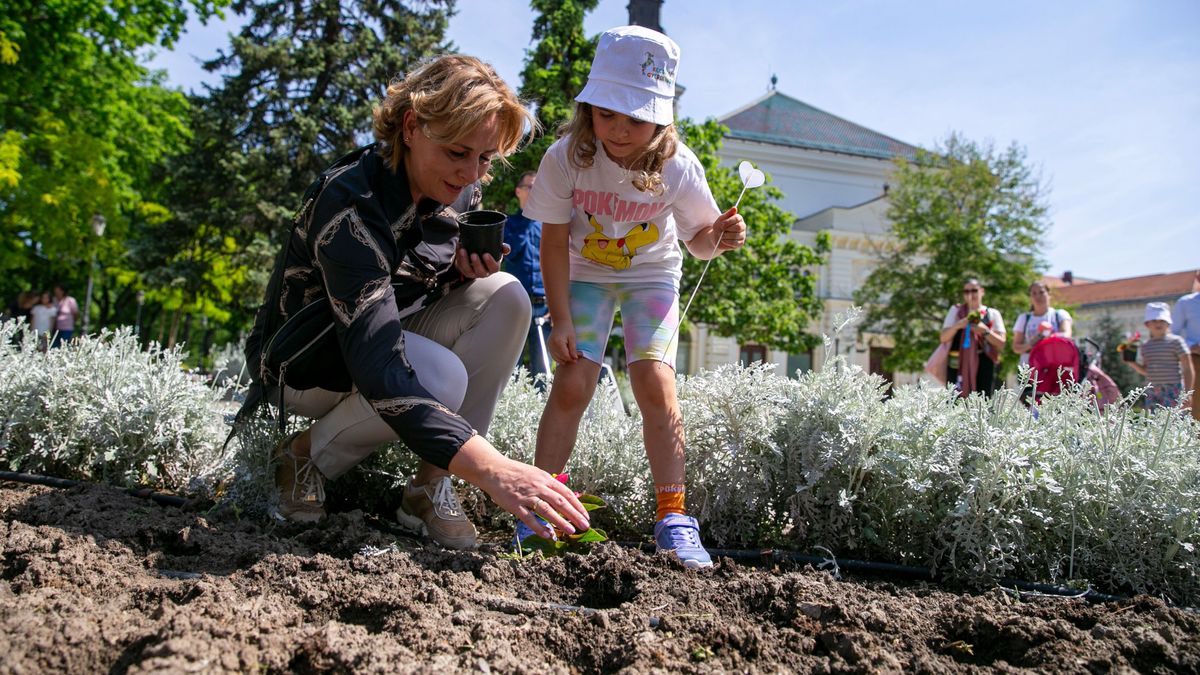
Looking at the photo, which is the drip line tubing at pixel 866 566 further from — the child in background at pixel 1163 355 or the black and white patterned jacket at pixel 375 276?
the child in background at pixel 1163 355

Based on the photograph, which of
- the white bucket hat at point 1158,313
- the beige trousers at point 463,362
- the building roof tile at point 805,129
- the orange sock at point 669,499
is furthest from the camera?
the building roof tile at point 805,129

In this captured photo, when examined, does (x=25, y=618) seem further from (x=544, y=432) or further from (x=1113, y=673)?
(x=1113, y=673)

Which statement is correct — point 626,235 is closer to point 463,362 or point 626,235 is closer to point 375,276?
point 463,362

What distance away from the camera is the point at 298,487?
2.79 meters

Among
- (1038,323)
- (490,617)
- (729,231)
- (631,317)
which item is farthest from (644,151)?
(1038,323)

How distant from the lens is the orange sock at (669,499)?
2592 millimetres

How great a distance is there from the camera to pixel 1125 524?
2297mm

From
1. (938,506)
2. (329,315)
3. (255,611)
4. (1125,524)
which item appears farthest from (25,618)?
(1125,524)

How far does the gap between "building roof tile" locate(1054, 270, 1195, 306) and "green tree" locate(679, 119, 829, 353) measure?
34.0 metres

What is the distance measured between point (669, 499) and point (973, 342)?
21.6ft

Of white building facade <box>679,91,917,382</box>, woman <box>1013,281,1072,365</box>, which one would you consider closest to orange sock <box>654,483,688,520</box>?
woman <box>1013,281,1072,365</box>

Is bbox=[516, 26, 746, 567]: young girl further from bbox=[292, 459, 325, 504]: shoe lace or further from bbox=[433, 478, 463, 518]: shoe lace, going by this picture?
bbox=[292, 459, 325, 504]: shoe lace

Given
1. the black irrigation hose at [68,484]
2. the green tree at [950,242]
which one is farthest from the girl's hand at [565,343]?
the green tree at [950,242]

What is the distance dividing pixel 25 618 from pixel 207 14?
15.3 m
